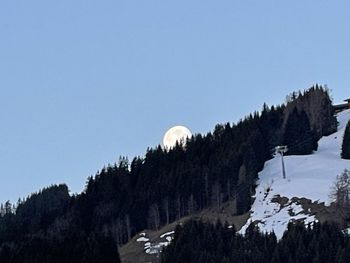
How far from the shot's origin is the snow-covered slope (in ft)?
365

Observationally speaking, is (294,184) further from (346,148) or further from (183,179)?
(183,179)

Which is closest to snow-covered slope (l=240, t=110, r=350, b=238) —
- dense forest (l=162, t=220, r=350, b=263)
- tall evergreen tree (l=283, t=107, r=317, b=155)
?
tall evergreen tree (l=283, t=107, r=317, b=155)

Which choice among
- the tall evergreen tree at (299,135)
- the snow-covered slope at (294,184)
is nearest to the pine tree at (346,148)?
the snow-covered slope at (294,184)

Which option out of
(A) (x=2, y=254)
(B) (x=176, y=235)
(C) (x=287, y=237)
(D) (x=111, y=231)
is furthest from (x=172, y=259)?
(D) (x=111, y=231)

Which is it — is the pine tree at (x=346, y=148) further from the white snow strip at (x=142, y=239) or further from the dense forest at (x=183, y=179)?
the white snow strip at (x=142, y=239)

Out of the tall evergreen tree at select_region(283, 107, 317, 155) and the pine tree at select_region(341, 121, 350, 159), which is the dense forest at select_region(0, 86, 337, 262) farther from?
Answer: the pine tree at select_region(341, 121, 350, 159)

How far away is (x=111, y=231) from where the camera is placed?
14412cm

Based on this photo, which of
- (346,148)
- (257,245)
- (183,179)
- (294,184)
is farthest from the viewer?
(183,179)

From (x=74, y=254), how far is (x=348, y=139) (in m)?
70.3

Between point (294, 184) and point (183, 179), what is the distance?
32.0 m

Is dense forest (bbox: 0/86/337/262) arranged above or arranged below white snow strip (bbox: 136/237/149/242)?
above

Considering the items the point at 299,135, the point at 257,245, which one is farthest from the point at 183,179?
the point at 257,245

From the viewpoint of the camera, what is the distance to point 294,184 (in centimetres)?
12319

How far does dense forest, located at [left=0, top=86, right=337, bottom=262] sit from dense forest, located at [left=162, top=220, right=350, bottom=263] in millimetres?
26827
